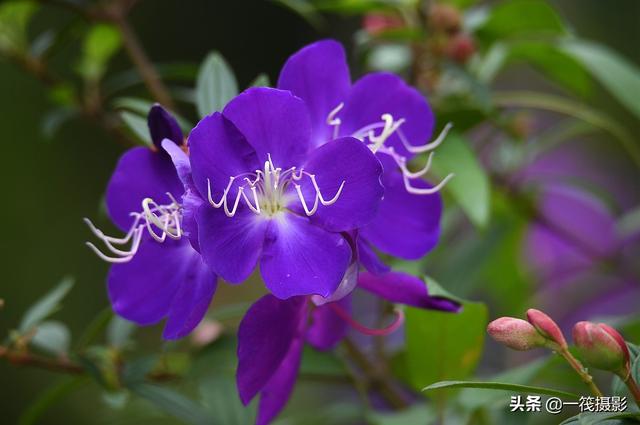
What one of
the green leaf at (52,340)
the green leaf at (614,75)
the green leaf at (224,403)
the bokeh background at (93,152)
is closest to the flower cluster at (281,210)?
the green leaf at (224,403)

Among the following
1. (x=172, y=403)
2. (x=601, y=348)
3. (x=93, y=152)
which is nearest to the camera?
(x=601, y=348)

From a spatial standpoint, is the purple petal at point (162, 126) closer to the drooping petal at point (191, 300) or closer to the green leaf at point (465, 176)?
the drooping petal at point (191, 300)

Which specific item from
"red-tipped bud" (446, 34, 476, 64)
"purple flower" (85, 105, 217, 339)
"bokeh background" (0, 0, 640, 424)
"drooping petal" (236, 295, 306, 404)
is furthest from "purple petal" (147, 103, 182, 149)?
"bokeh background" (0, 0, 640, 424)

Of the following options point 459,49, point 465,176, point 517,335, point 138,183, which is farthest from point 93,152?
point 517,335

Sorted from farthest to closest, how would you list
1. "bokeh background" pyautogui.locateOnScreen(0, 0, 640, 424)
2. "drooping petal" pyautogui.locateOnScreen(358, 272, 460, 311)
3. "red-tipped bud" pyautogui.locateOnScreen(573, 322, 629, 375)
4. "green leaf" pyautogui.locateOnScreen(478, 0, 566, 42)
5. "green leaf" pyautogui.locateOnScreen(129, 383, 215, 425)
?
"bokeh background" pyautogui.locateOnScreen(0, 0, 640, 424), "green leaf" pyautogui.locateOnScreen(478, 0, 566, 42), "green leaf" pyautogui.locateOnScreen(129, 383, 215, 425), "drooping petal" pyautogui.locateOnScreen(358, 272, 460, 311), "red-tipped bud" pyautogui.locateOnScreen(573, 322, 629, 375)

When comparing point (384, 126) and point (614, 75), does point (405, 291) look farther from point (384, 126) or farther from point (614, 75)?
point (614, 75)

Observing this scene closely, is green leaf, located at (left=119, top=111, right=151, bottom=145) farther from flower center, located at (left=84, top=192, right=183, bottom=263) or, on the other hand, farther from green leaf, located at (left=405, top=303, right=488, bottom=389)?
green leaf, located at (left=405, top=303, right=488, bottom=389)

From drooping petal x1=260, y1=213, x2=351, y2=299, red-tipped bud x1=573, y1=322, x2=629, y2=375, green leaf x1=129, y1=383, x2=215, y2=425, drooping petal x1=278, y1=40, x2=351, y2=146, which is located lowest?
green leaf x1=129, y1=383, x2=215, y2=425
